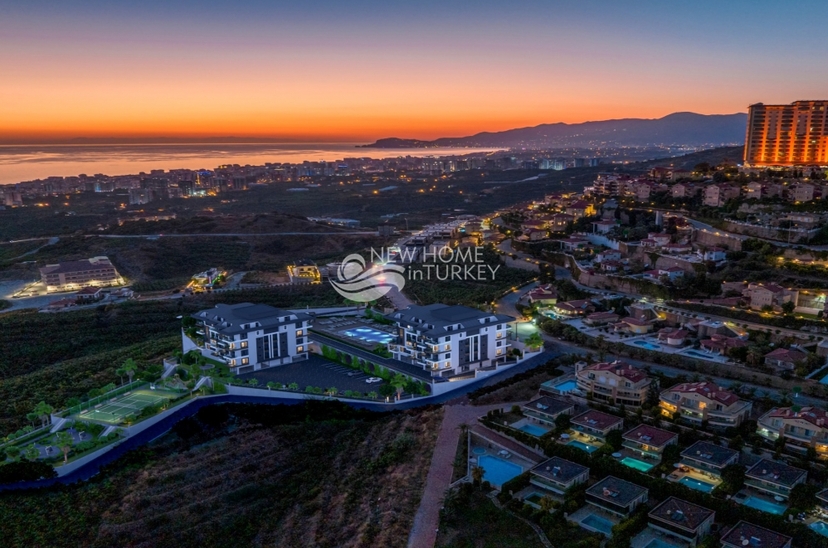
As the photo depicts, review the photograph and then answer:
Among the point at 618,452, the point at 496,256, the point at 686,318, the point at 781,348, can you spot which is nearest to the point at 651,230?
the point at 496,256

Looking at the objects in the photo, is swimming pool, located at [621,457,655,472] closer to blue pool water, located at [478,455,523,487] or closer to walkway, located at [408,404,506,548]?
blue pool water, located at [478,455,523,487]

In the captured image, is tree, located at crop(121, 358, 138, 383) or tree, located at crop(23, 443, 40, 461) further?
tree, located at crop(121, 358, 138, 383)

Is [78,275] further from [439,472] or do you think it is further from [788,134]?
[788,134]

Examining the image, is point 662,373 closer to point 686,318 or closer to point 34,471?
point 686,318

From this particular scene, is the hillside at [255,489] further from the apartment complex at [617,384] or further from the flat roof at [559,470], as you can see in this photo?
the apartment complex at [617,384]

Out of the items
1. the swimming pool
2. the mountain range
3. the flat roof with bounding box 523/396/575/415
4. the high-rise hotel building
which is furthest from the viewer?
→ the mountain range

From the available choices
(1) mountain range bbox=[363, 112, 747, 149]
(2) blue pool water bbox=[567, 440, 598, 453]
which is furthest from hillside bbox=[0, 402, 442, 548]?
(1) mountain range bbox=[363, 112, 747, 149]

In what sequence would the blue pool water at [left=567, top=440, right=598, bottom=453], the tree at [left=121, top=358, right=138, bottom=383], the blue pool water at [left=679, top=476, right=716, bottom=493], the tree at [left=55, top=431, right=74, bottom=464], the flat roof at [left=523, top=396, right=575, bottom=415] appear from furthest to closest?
the tree at [left=121, top=358, right=138, bottom=383] < the flat roof at [left=523, top=396, right=575, bottom=415] < the tree at [left=55, top=431, right=74, bottom=464] < the blue pool water at [left=567, top=440, right=598, bottom=453] < the blue pool water at [left=679, top=476, right=716, bottom=493]
